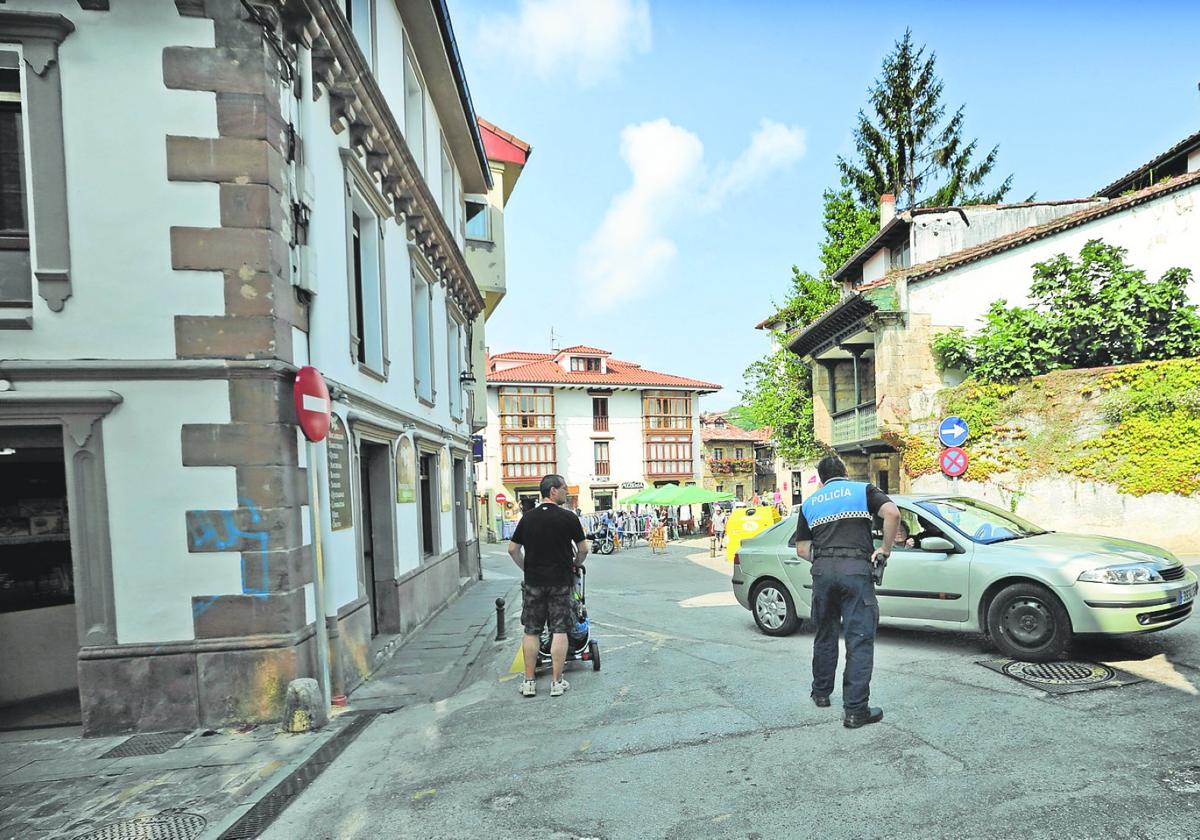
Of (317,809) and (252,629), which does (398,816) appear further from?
(252,629)

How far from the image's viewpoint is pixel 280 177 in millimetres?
5879

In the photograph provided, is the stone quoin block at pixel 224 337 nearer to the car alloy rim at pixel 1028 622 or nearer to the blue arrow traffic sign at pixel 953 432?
the car alloy rim at pixel 1028 622

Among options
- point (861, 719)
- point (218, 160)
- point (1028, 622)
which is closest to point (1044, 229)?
point (1028, 622)

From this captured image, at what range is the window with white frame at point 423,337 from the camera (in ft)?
36.1

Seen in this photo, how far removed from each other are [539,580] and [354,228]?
515 cm

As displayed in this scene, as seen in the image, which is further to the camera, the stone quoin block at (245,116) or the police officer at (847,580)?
the stone quoin block at (245,116)

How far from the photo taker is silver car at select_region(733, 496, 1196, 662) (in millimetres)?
5820

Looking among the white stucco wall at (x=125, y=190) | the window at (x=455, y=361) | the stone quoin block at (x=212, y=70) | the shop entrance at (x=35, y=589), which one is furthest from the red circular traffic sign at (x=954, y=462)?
the shop entrance at (x=35, y=589)

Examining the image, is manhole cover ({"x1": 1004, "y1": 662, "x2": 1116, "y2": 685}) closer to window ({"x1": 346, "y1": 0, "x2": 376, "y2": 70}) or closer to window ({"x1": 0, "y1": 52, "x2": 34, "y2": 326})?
window ({"x1": 0, "y1": 52, "x2": 34, "y2": 326})

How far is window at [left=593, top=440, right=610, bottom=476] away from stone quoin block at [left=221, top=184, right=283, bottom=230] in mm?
41124

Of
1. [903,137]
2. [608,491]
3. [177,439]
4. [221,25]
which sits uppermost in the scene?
[903,137]

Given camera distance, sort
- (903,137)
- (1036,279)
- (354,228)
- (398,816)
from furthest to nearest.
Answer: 1. (903,137)
2. (1036,279)
3. (354,228)
4. (398,816)

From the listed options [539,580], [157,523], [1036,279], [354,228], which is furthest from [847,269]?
[157,523]

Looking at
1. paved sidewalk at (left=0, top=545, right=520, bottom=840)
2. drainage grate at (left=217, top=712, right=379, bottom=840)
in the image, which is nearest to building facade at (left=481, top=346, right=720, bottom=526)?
paved sidewalk at (left=0, top=545, right=520, bottom=840)
